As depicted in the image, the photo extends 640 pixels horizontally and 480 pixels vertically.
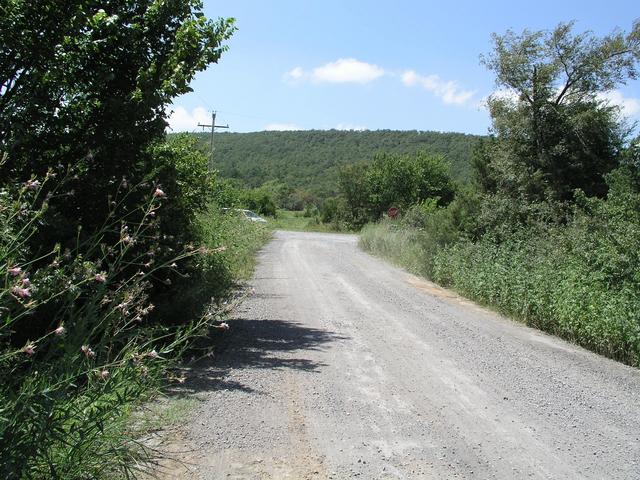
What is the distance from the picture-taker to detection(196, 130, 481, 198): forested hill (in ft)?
323

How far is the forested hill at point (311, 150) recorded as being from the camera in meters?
98.3

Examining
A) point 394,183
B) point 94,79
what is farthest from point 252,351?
point 394,183

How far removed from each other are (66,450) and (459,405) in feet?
12.7

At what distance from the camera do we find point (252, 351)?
26.3 ft

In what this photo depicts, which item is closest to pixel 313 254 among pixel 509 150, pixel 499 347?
pixel 509 150

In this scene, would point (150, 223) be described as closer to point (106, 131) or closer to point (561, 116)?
point (106, 131)

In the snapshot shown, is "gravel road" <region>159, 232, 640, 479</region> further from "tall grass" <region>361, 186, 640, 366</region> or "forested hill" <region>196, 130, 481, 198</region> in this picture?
"forested hill" <region>196, 130, 481, 198</region>

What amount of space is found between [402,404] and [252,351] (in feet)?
8.92

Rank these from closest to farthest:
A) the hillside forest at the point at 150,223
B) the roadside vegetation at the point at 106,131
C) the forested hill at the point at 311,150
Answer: the hillside forest at the point at 150,223
the roadside vegetation at the point at 106,131
the forested hill at the point at 311,150

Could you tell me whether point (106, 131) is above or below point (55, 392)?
above

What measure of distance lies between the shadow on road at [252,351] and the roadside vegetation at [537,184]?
5004 mm

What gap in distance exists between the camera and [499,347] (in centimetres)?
911

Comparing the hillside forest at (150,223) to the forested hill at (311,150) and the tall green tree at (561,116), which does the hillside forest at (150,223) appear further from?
the forested hill at (311,150)

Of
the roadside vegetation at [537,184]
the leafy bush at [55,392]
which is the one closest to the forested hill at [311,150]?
Result: the roadside vegetation at [537,184]
